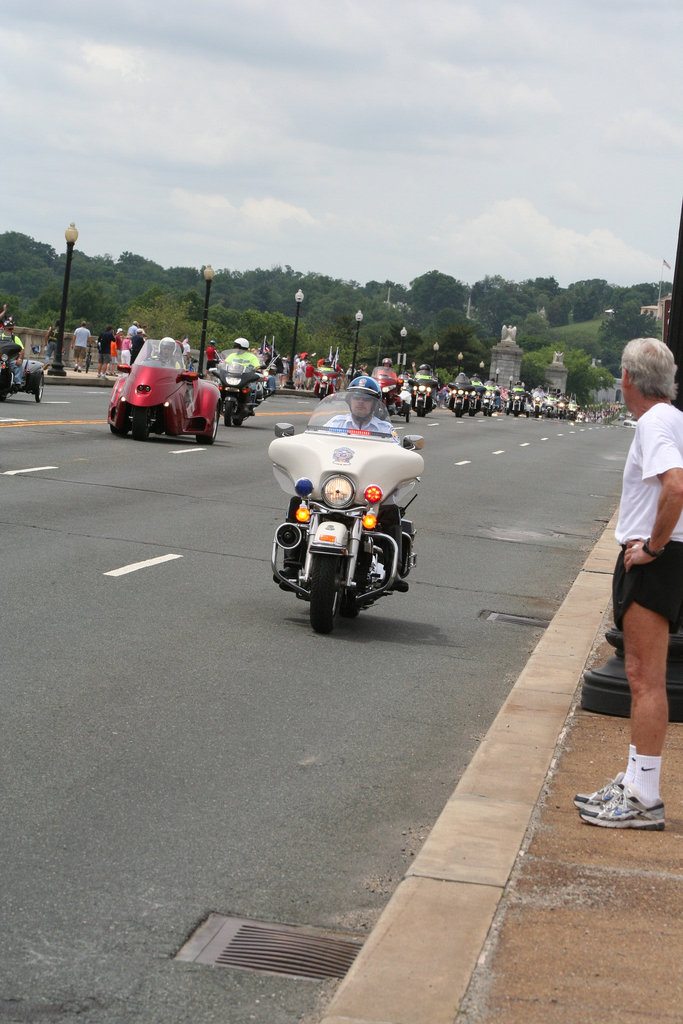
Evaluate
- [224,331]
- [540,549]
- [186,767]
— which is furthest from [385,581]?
[224,331]

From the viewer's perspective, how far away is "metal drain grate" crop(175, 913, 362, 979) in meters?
4.32

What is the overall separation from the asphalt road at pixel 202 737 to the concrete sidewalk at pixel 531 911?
0.21 meters

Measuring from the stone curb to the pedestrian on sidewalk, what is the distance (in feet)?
1.32

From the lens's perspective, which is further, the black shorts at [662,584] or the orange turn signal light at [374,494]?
the orange turn signal light at [374,494]

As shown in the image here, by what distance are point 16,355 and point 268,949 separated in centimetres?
2533

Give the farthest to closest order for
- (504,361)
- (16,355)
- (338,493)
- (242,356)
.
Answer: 1. (504,361)
2. (242,356)
3. (16,355)
4. (338,493)

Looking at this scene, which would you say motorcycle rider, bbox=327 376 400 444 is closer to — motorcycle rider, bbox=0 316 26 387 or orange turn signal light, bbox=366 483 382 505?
orange turn signal light, bbox=366 483 382 505

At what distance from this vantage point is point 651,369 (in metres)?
5.60

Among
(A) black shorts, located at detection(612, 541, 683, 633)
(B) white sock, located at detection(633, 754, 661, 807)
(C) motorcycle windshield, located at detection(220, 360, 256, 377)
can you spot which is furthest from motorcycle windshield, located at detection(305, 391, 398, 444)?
(C) motorcycle windshield, located at detection(220, 360, 256, 377)

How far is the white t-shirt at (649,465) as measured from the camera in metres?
5.47

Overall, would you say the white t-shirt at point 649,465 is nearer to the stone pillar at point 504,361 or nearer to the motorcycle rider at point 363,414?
the motorcycle rider at point 363,414

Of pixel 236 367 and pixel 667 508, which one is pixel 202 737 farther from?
pixel 236 367

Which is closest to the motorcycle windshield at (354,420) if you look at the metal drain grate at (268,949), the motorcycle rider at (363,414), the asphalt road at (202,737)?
the motorcycle rider at (363,414)

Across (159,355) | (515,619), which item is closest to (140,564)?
(515,619)
